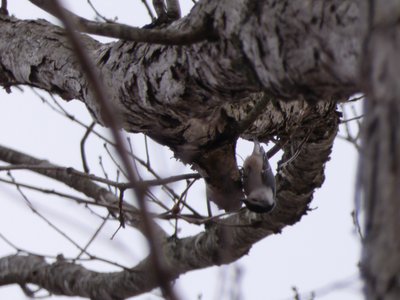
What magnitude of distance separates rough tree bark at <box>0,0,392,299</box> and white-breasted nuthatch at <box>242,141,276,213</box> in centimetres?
4

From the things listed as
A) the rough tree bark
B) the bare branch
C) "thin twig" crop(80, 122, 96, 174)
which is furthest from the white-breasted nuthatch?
the bare branch

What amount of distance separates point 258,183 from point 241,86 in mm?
541

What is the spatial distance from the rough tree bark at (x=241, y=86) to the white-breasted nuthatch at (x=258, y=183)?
1.7 inches

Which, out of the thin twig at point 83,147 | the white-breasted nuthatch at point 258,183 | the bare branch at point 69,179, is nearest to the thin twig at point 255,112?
the white-breasted nuthatch at point 258,183

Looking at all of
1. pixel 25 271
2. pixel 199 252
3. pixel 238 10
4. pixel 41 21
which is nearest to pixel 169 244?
pixel 199 252

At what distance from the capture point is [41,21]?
1673 mm

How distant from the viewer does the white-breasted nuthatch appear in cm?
162

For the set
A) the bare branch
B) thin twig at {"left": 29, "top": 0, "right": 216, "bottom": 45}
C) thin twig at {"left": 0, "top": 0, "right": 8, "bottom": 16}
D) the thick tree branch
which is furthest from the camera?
the bare branch

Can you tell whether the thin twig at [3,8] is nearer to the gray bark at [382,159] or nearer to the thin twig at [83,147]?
the thin twig at [83,147]

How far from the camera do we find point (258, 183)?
164 centimetres

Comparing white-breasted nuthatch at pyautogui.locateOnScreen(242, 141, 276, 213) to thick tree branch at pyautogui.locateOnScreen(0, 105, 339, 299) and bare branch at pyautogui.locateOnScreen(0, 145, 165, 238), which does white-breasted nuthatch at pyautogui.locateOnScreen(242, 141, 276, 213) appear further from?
bare branch at pyautogui.locateOnScreen(0, 145, 165, 238)

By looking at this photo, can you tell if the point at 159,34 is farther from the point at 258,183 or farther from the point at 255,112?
the point at 258,183

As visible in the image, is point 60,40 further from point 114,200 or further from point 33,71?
point 114,200

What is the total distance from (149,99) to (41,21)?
1.74 feet
